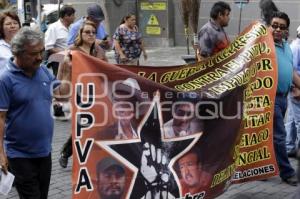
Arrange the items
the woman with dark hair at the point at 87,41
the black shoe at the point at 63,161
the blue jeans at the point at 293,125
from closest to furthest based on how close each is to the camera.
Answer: the woman with dark hair at the point at 87,41
the black shoe at the point at 63,161
the blue jeans at the point at 293,125

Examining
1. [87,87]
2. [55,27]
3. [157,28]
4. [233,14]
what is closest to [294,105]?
[87,87]

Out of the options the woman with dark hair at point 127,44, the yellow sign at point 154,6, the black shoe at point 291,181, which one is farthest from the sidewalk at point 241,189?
the yellow sign at point 154,6

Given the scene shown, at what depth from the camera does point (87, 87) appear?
4109 millimetres

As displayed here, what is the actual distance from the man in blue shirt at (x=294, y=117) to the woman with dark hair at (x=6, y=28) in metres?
3.29

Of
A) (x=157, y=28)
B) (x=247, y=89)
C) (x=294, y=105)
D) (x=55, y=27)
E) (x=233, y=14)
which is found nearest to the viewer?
(x=247, y=89)

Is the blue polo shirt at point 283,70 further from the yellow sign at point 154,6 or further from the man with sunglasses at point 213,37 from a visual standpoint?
the yellow sign at point 154,6

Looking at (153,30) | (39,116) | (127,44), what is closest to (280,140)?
(39,116)

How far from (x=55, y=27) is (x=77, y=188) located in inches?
219

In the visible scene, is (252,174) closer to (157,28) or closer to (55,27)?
(55,27)

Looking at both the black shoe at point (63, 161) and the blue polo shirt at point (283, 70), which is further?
the black shoe at point (63, 161)

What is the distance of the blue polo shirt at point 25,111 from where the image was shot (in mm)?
3875

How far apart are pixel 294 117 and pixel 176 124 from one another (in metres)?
2.88

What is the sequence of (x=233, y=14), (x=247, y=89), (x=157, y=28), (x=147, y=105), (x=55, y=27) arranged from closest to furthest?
(x=147, y=105)
(x=247, y=89)
(x=55, y=27)
(x=233, y=14)
(x=157, y=28)

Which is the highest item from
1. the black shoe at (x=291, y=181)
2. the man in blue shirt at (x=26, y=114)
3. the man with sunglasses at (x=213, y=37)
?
the man with sunglasses at (x=213, y=37)
